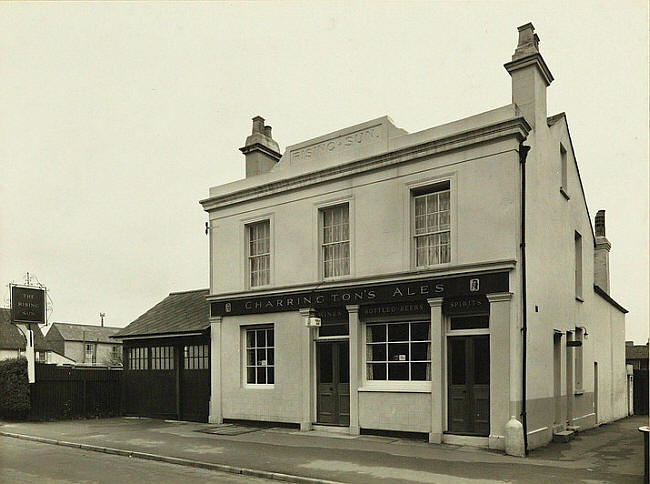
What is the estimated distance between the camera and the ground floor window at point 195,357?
64.6 ft

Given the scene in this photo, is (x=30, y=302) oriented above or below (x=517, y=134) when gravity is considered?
below

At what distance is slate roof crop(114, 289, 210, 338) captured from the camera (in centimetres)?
2039

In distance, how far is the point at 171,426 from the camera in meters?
18.5

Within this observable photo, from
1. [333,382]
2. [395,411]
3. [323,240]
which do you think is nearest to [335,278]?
[323,240]

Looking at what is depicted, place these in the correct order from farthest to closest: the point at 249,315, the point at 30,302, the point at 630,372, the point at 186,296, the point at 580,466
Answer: the point at 630,372
the point at 186,296
the point at 30,302
the point at 249,315
the point at 580,466

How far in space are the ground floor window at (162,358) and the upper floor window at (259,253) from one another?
174 inches

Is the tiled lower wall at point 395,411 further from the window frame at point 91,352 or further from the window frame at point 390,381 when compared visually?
the window frame at point 91,352

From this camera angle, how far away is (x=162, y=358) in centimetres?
2089

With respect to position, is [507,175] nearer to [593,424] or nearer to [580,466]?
[580,466]

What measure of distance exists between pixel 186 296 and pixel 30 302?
546 cm

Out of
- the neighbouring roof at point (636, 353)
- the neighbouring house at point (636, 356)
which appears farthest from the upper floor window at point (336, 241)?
the neighbouring roof at point (636, 353)

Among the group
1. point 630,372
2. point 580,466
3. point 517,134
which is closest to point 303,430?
point 580,466

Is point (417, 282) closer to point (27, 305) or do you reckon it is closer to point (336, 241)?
point (336, 241)

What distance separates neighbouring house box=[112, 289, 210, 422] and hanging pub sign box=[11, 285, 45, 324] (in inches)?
109
